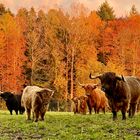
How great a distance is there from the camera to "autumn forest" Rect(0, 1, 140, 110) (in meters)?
71.2

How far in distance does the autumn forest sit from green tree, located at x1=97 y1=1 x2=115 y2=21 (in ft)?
54.0

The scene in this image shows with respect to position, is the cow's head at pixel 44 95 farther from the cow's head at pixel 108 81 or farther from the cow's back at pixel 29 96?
the cow's head at pixel 108 81

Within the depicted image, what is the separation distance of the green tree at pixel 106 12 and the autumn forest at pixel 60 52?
648 inches

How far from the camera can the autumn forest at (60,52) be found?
71188mm

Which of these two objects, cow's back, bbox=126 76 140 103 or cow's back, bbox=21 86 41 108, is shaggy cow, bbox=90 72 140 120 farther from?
cow's back, bbox=21 86 41 108

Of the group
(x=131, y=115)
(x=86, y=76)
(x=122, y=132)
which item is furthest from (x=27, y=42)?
(x=122, y=132)

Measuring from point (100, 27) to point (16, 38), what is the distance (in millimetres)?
15387

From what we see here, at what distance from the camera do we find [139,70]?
7162 cm

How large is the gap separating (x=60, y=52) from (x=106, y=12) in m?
26.1

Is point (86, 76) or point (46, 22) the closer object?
point (86, 76)

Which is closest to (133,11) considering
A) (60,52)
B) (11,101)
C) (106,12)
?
(106,12)

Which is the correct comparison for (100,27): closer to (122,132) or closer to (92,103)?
(92,103)

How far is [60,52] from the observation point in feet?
239

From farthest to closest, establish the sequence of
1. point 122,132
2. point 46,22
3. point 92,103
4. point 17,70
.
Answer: point 46,22 < point 17,70 < point 92,103 < point 122,132
